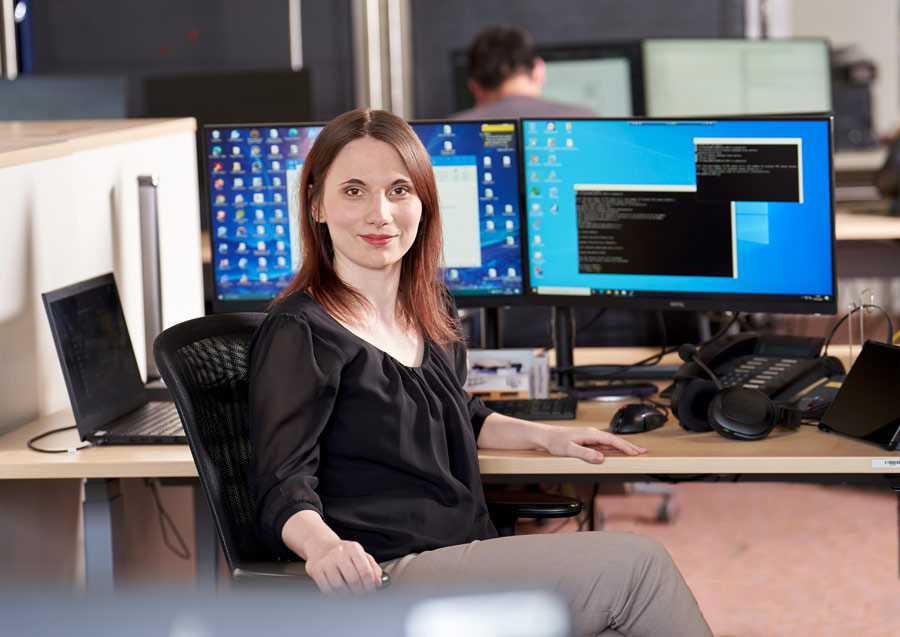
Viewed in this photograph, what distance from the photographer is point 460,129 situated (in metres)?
2.33

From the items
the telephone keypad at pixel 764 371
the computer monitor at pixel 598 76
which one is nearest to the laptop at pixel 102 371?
the telephone keypad at pixel 764 371

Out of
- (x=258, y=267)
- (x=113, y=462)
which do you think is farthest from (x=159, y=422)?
(x=258, y=267)

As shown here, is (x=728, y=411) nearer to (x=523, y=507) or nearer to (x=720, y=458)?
(x=720, y=458)

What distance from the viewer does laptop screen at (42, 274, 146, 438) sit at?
200cm

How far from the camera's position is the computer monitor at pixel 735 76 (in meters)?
4.21

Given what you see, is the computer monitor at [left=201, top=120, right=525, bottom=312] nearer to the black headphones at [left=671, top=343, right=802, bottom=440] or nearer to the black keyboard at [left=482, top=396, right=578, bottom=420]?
the black keyboard at [left=482, top=396, right=578, bottom=420]

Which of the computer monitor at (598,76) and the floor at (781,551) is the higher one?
the computer monitor at (598,76)

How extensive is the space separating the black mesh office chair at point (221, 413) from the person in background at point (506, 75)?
228 centimetres

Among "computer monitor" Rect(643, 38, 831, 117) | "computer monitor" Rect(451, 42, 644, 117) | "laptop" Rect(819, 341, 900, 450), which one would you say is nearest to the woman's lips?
"laptop" Rect(819, 341, 900, 450)

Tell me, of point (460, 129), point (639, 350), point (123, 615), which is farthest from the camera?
point (639, 350)

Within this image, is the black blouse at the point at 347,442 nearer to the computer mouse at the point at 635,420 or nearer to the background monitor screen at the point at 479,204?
the computer mouse at the point at 635,420

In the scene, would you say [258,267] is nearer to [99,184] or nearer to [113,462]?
[99,184]

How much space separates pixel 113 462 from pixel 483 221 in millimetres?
866

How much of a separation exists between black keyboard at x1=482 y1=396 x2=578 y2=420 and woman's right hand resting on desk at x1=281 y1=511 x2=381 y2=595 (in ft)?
2.17
